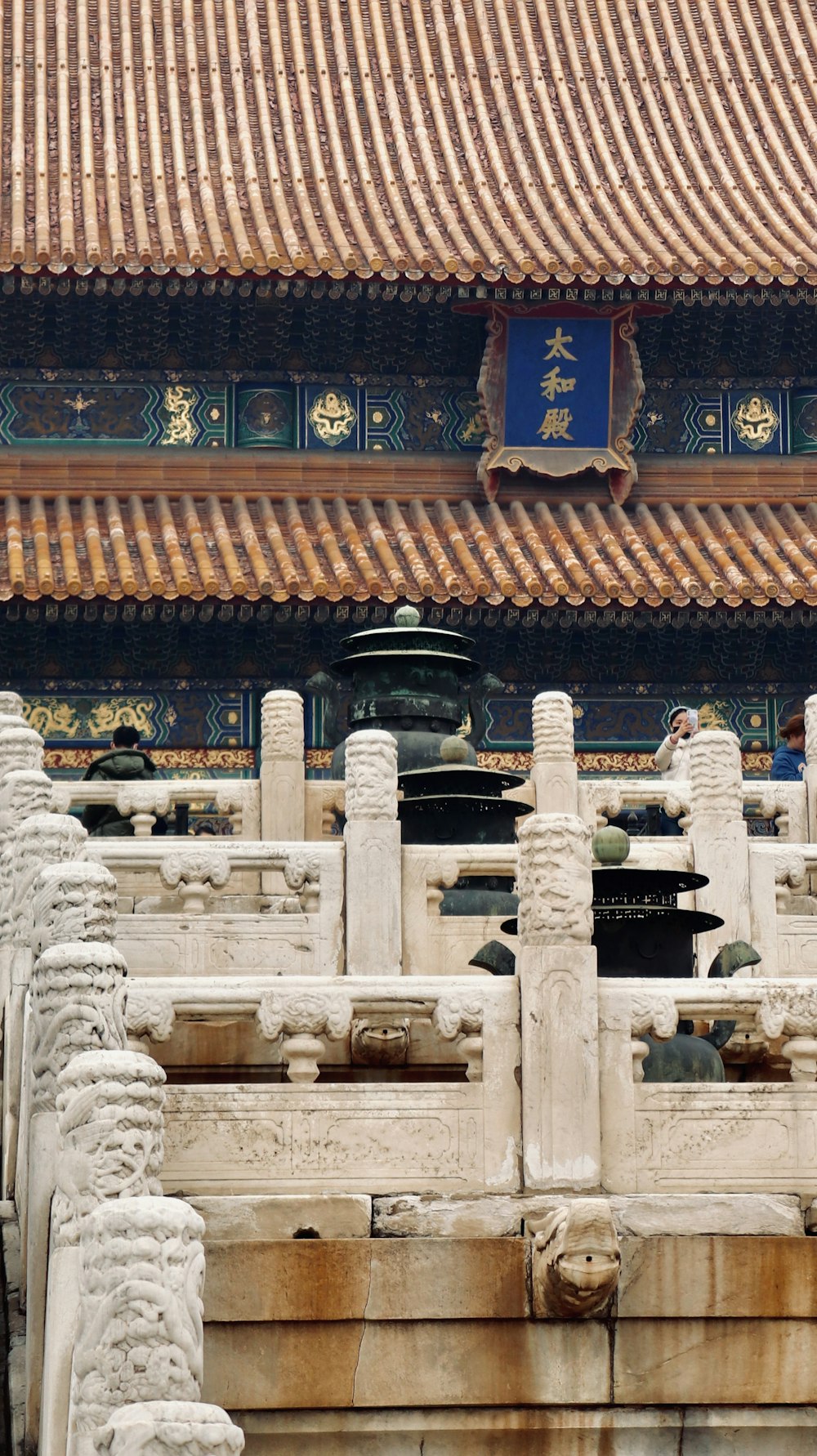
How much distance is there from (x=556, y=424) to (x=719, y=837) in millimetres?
8705

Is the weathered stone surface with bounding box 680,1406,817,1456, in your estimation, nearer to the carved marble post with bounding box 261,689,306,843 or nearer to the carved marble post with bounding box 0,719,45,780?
the carved marble post with bounding box 0,719,45,780

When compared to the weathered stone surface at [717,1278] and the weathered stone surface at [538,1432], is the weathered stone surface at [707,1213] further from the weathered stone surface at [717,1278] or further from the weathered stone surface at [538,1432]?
the weathered stone surface at [538,1432]

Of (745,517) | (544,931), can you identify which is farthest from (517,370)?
(544,931)

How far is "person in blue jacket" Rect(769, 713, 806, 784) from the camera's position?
1456 cm

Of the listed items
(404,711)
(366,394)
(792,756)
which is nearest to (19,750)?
(404,711)

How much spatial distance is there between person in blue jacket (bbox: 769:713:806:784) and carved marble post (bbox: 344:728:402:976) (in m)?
3.84

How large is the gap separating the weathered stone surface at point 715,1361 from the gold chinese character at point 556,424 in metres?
12.5

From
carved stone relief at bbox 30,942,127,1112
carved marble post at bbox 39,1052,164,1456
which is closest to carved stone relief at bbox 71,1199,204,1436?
carved marble post at bbox 39,1052,164,1456

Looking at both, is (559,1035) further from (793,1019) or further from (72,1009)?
(72,1009)

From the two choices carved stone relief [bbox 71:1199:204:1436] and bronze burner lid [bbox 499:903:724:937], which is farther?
bronze burner lid [bbox 499:903:724:937]

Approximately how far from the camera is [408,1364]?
307 inches

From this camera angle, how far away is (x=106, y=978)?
746 cm

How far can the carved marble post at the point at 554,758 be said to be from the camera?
13281 millimetres

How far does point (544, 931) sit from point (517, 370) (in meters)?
11.8
